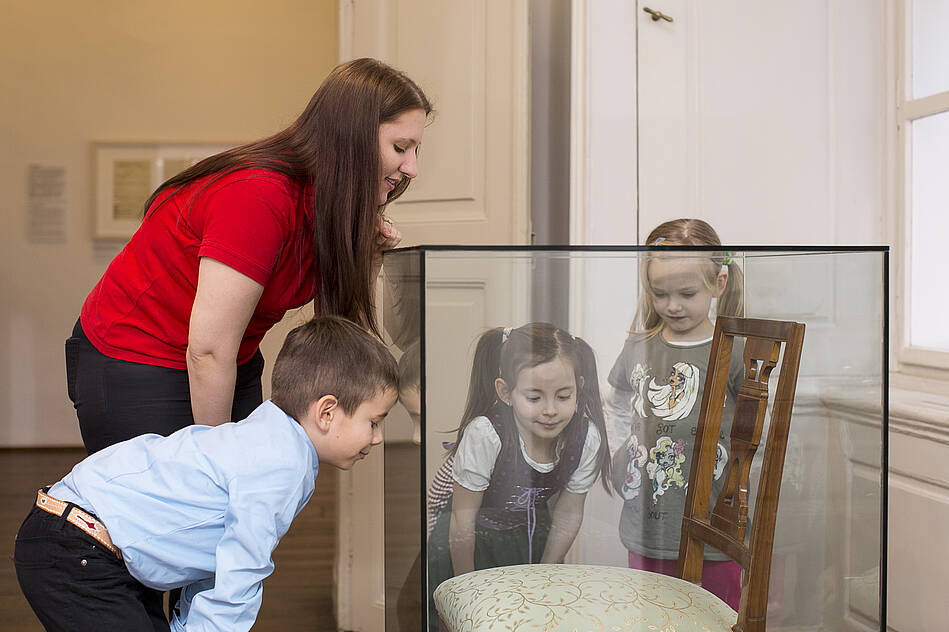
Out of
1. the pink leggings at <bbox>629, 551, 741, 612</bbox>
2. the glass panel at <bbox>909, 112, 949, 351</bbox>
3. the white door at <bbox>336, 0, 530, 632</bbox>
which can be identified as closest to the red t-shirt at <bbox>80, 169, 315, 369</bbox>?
the pink leggings at <bbox>629, 551, 741, 612</bbox>

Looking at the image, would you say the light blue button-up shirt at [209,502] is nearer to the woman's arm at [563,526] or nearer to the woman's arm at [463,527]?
the woman's arm at [463,527]

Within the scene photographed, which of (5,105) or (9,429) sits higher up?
Answer: (5,105)

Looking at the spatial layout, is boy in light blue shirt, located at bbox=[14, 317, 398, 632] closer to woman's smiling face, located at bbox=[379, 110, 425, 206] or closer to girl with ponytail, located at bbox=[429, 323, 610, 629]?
girl with ponytail, located at bbox=[429, 323, 610, 629]

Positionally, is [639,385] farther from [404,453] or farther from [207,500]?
[207,500]

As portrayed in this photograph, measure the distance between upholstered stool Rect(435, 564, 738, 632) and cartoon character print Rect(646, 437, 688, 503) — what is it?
13 centimetres

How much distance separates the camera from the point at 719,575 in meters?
1.28

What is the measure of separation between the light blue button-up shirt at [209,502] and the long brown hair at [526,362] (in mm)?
257

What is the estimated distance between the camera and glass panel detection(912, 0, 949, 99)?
2.31 meters

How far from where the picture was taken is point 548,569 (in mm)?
1262

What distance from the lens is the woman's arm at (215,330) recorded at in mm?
1309

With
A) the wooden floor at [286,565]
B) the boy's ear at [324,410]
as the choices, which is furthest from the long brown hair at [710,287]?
the wooden floor at [286,565]

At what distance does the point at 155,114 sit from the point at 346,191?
15.9ft

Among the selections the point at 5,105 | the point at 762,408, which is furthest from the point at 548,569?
the point at 5,105

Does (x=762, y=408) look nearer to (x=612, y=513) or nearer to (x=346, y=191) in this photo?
(x=612, y=513)
